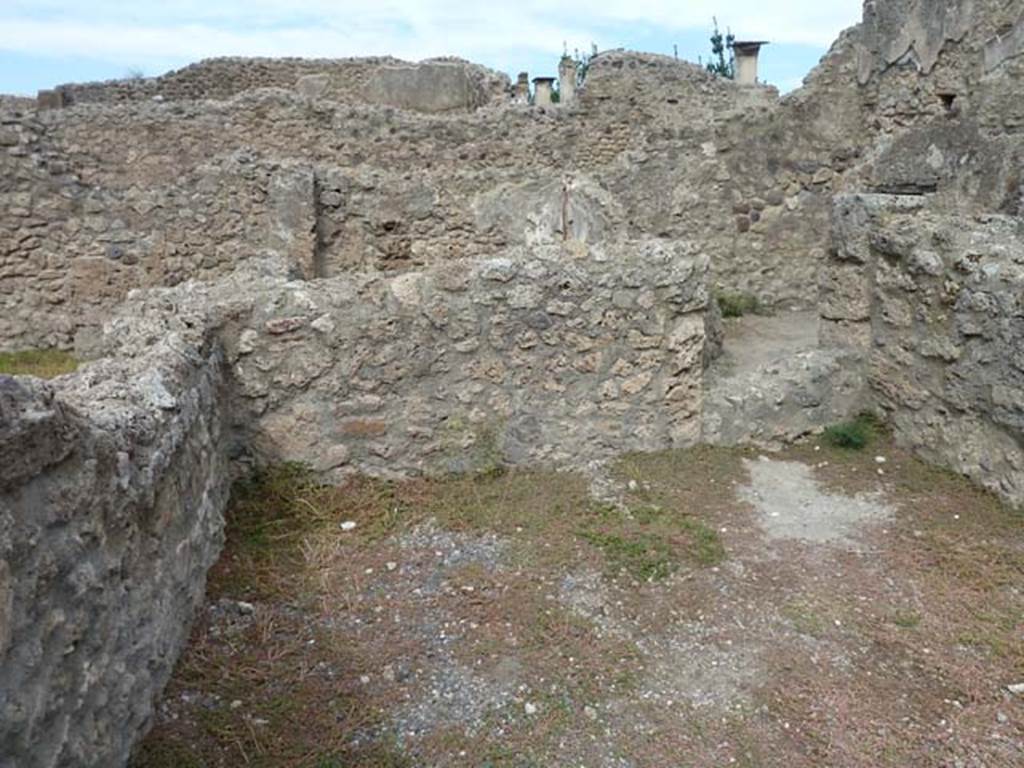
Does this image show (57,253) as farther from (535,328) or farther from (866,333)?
(866,333)

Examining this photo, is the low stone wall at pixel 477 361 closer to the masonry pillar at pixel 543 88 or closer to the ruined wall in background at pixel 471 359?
the ruined wall in background at pixel 471 359

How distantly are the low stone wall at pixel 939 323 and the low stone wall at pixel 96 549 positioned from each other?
416cm

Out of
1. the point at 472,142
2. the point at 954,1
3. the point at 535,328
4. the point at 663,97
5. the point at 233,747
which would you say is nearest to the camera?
the point at 233,747

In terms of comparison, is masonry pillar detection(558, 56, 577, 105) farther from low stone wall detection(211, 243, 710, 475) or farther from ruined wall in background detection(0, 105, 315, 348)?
low stone wall detection(211, 243, 710, 475)

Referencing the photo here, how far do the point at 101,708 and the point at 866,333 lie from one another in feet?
16.3

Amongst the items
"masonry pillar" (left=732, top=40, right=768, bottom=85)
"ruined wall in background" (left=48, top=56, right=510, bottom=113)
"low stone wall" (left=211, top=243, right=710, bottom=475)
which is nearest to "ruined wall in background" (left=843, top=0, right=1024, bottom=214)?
"low stone wall" (left=211, top=243, right=710, bottom=475)

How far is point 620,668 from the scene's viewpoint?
3195mm

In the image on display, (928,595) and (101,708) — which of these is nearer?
(101,708)

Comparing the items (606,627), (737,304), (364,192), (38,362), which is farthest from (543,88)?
(606,627)

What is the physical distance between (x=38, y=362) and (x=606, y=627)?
6.40 m

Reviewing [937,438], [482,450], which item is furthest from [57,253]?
[937,438]

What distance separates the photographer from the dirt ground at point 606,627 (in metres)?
2.82

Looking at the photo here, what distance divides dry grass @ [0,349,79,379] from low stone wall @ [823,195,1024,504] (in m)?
6.22

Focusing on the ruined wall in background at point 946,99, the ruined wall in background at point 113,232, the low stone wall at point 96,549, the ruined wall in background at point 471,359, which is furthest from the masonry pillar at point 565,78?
the low stone wall at point 96,549
